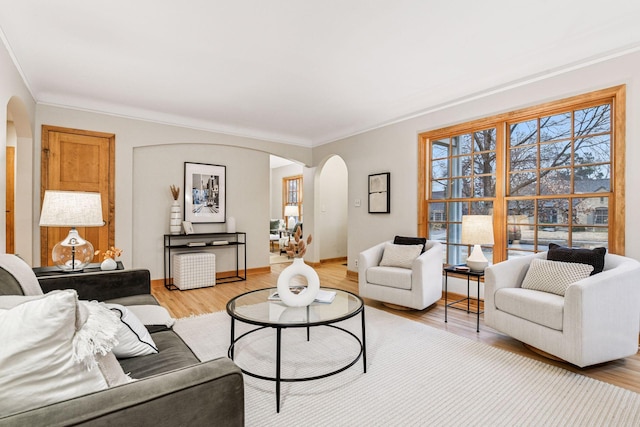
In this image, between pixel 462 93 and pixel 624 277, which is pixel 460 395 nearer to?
pixel 624 277

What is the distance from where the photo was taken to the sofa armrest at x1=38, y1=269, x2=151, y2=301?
2320mm

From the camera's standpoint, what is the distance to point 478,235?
127 inches

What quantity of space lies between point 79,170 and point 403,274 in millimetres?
4172

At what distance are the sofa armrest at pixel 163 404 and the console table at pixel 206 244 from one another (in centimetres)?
406

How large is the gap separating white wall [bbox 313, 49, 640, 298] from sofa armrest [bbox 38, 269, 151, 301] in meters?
3.26

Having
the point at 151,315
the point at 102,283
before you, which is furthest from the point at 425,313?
the point at 102,283

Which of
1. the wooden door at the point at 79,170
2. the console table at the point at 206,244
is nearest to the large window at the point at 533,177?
the console table at the point at 206,244

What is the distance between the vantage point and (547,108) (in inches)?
128

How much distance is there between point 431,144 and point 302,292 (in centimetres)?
300

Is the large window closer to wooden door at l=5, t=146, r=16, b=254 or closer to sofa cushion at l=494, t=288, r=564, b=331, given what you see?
sofa cushion at l=494, t=288, r=564, b=331

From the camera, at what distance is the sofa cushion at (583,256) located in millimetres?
2561

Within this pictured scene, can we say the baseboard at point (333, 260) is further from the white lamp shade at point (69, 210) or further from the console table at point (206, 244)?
the white lamp shade at point (69, 210)

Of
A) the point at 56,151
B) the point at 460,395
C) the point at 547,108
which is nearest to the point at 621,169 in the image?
the point at 547,108

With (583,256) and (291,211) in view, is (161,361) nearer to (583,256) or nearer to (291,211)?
(583,256)
